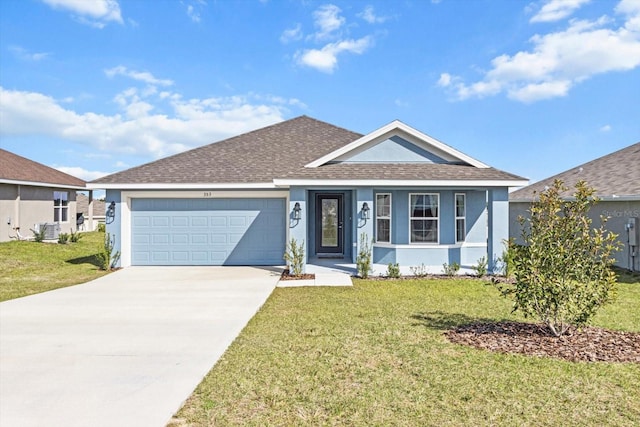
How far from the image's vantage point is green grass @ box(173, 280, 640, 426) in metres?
3.57

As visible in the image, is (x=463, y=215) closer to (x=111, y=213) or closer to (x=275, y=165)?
(x=275, y=165)

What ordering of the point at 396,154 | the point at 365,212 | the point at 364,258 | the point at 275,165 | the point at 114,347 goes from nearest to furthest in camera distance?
the point at 114,347 → the point at 364,258 → the point at 365,212 → the point at 396,154 → the point at 275,165

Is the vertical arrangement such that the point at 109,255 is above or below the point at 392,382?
above

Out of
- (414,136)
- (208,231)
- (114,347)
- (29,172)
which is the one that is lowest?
(114,347)

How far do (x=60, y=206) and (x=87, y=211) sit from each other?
11853 mm

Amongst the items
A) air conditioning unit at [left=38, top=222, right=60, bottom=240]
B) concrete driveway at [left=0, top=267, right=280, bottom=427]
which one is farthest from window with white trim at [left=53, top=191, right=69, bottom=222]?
concrete driveway at [left=0, top=267, right=280, bottom=427]

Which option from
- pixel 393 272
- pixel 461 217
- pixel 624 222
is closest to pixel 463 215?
pixel 461 217

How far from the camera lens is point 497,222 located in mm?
12117

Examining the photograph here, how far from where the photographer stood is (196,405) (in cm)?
379

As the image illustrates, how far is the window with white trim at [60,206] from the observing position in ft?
76.6

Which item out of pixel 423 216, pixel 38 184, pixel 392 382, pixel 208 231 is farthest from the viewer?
pixel 38 184

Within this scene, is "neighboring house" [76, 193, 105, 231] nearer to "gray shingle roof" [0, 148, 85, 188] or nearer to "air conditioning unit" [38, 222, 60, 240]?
"gray shingle roof" [0, 148, 85, 188]

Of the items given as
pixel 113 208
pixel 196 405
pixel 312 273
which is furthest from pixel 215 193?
pixel 196 405

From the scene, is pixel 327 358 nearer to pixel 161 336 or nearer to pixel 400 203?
pixel 161 336
